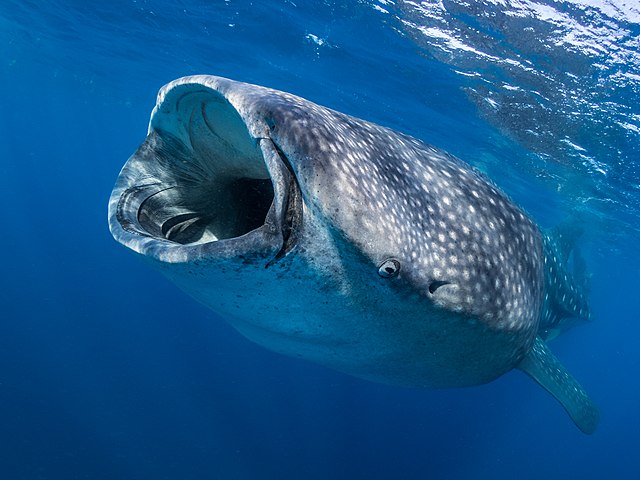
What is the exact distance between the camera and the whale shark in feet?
6.48

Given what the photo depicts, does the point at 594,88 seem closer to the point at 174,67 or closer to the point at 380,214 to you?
the point at 380,214

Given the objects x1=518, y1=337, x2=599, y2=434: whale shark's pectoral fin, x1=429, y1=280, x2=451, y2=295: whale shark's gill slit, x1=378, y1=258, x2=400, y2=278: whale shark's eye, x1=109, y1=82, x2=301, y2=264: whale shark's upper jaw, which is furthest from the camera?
x1=518, y1=337, x2=599, y2=434: whale shark's pectoral fin

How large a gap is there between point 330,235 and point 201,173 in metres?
1.45

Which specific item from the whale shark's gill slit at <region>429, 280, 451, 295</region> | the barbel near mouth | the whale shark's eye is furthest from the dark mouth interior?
the whale shark's gill slit at <region>429, 280, 451, 295</region>

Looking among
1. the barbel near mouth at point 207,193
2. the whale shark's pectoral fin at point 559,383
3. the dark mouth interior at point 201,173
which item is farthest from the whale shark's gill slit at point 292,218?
the whale shark's pectoral fin at point 559,383

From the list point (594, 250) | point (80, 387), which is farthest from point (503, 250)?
point (594, 250)

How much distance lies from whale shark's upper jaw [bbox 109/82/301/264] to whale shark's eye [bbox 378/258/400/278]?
0.51m

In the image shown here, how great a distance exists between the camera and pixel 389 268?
2.22 meters

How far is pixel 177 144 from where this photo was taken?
9.21ft

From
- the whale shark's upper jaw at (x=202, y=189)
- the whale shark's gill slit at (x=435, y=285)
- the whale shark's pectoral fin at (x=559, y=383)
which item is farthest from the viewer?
the whale shark's pectoral fin at (x=559, y=383)

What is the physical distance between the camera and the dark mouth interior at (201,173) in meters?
2.58

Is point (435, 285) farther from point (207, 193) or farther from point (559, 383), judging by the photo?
point (559, 383)

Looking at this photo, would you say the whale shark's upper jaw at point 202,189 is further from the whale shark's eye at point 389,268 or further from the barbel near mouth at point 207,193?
the whale shark's eye at point 389,268

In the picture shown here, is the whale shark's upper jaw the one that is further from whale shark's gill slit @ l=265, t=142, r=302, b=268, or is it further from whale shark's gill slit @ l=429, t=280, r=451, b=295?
whale shark's gill slit @ l=429, t=280, r=451, b=295
